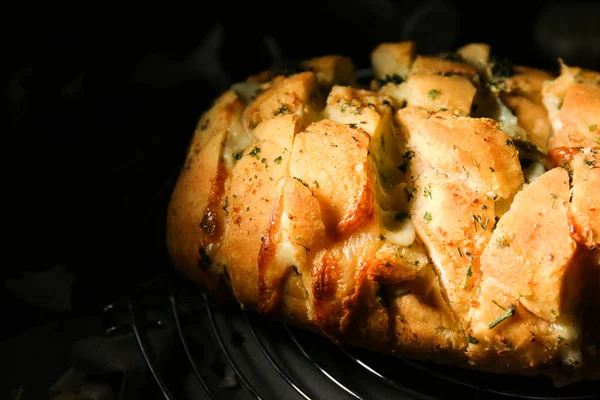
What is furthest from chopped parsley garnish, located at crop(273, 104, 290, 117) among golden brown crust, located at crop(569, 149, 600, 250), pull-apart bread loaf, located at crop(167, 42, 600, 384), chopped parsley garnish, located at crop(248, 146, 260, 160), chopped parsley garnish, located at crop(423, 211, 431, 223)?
golden brown crust, located at crop(569, 149, 600, 250)

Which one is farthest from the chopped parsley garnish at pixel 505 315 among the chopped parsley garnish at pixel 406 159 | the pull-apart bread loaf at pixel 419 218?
the chopped parsley garnish at pixel 406 159

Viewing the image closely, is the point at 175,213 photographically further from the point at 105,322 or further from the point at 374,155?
the point at 374,155

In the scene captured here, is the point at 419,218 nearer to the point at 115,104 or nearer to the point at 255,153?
the point at 255,153

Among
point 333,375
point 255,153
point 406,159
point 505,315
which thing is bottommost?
point 333,375

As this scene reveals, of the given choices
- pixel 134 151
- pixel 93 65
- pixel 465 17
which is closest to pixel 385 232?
pixel 134 151

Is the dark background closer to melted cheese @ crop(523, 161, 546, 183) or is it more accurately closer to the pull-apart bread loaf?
the pull-apart bread loaf

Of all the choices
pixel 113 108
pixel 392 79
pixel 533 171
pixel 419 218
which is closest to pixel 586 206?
pixel 533 171

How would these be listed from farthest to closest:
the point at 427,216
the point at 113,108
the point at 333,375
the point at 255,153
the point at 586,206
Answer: the point at 113,108 < the point at 333,375 < the point at 255,153 < the point at 427,216 < the point at 586,206
